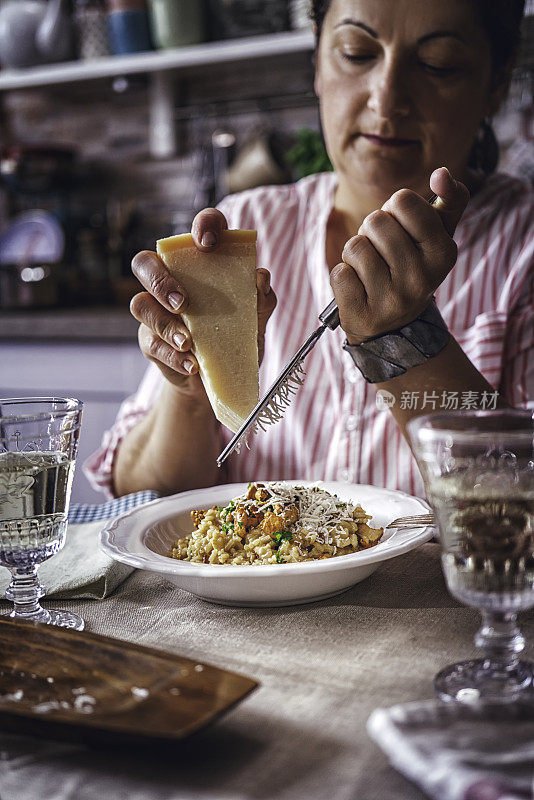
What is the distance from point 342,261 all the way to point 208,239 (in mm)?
309

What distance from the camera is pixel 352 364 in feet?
4.95

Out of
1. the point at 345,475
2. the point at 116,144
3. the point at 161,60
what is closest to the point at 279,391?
the point at 345,475

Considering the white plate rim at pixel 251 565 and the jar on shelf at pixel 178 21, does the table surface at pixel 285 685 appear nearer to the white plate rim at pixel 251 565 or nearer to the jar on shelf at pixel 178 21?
the white plate rim at pixel 251 565

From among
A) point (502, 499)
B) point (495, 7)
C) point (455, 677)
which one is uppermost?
point (495, 7)

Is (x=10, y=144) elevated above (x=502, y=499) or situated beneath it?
elevated above

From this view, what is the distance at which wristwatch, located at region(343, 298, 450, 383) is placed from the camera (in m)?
0.99

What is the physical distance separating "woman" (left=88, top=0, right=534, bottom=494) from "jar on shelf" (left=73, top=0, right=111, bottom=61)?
54.9 inches

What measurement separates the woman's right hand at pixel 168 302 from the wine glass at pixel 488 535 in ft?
1.32

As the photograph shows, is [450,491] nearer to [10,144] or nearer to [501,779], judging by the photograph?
[501,779]

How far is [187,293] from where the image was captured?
981 millimetres

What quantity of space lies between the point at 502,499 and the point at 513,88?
217 centimetres

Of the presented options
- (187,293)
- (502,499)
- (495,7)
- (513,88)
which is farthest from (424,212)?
(513,88)

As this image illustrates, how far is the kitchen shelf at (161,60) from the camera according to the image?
247 cm

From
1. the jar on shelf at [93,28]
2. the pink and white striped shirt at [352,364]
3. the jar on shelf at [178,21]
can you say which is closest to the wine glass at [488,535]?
the pink and white striped shirt at [352,364]
